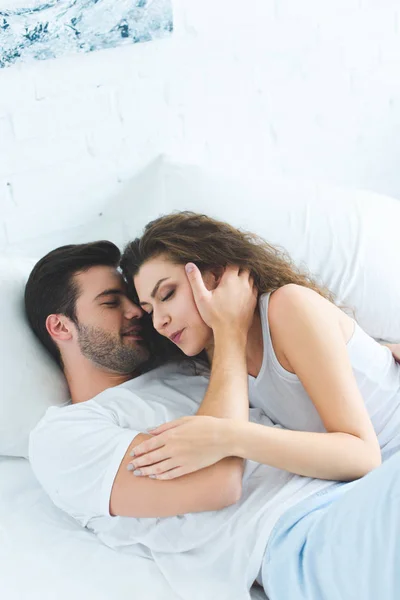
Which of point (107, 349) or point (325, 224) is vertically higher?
point (325, 224)

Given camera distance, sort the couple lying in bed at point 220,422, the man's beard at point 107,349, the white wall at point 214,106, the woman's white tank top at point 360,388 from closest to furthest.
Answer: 1. the couple lying in bed at point 220,422
2. the woman's white tank top at point 360,388
3. the man's beard at point 107,349
4. the white wall at point 214,106

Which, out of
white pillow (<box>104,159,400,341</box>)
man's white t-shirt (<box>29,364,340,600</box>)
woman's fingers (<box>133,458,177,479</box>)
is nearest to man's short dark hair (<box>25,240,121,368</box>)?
man's white t-shirt (<box>29,364,340,600</box>)

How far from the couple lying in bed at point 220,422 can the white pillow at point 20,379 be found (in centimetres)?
3

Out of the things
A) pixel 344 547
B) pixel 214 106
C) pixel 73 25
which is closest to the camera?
pixel 344 547

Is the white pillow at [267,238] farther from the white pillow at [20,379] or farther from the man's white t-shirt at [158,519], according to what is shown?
the man's white t-shirt at [158,519]

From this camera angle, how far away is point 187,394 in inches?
58.7

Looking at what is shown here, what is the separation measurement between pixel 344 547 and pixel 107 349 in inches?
24.6

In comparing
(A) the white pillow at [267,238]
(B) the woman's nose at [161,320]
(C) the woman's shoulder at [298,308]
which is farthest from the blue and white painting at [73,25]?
(C) the woman's shoulder at [298,308]

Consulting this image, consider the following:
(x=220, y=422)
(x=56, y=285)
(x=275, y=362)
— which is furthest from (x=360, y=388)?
(x=56, y=285)

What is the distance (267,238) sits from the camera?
170cm

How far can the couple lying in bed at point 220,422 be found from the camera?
1.11 metres

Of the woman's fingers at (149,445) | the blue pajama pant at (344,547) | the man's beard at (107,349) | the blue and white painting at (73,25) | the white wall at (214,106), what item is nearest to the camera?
the blue pajama pant at (344,547)

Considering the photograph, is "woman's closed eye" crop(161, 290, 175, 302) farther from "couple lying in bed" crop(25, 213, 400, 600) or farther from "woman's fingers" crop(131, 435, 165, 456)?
"woman's fingers" crop(131, 435, 165, 456)

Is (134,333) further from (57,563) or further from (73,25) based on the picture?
(73,25)
